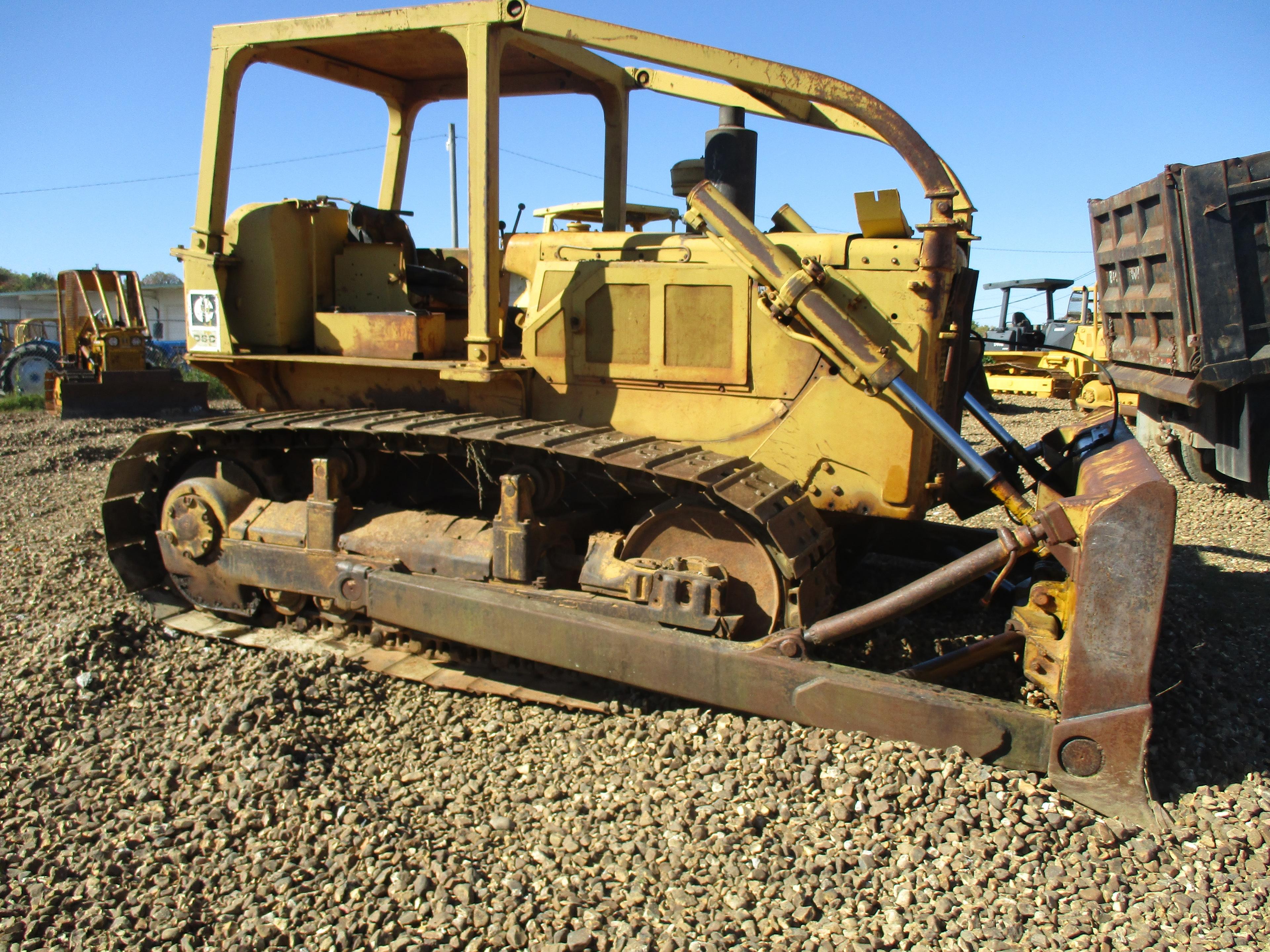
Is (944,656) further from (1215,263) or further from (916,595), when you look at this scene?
(1215,263)

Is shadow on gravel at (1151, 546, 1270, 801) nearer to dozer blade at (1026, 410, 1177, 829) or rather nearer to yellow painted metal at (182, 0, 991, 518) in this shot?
dozer blade at (1026, 410, 1177, 829)

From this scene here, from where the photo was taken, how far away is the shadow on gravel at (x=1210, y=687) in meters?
3.33

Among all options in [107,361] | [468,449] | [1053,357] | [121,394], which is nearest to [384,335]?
[468,449]

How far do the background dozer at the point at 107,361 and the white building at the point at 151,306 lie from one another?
25702mm

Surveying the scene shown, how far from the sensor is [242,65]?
456 centimetres

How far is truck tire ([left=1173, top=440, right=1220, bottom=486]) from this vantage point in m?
8.38

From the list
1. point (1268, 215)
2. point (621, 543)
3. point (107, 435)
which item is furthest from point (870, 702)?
point (107, 435)

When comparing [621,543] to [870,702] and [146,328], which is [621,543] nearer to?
[870,702]

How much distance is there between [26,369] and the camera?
17641mm

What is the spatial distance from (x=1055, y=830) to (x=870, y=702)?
27.2 inches

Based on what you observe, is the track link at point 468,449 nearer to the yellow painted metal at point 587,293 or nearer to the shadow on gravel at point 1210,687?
the yellow painted metal at point 587,293

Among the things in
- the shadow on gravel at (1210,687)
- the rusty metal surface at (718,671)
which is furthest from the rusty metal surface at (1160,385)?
the rusty metal surface at (718,671)

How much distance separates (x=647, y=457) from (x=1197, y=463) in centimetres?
745

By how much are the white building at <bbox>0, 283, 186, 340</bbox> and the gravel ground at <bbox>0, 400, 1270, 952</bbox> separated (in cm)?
4033
